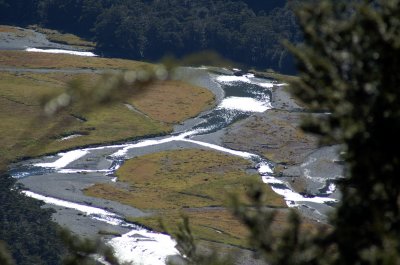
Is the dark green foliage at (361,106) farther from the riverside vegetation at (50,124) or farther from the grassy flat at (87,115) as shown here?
the grassy flat at (87,115)

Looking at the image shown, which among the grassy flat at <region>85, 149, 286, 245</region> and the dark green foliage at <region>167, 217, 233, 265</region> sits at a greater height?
the dark green foliage at <region>167, 217, 233, 265</region>

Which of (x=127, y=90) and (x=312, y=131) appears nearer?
(x=127, y=90)

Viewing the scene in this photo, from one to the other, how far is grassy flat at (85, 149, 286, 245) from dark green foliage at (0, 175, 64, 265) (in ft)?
24.9

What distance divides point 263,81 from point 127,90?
65106mm

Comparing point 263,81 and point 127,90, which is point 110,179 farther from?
point 127,90

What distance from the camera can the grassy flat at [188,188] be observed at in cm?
3706

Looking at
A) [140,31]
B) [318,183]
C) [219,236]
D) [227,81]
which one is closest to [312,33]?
[219,236]

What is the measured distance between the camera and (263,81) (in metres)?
69.2

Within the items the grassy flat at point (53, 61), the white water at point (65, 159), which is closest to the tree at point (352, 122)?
the white water at point (65, 159)

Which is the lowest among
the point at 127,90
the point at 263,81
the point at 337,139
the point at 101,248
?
the point at 263,81

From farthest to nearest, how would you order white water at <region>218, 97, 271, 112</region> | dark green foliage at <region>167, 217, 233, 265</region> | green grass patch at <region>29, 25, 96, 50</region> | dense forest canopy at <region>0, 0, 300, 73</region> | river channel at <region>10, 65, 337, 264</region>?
dense forest canopy at <region>0, 0, 300, 73</region> → green grass patch at <region>29, 25, 96, 50</region> → white water at <region>218, 97, 271, 112</region> → river channel at <region>10, 65, 337, 264</region> → dark green foliage at <region>167, 217, 233, 265</region>

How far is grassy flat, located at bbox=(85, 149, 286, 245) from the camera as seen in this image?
122 ft

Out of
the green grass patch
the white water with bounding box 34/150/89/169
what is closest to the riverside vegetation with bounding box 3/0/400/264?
the white water with bounding box 34/150/89/169

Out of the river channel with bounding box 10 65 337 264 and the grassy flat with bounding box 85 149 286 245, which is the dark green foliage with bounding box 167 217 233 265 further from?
the grassy flat with bounding box 85 149 286 245
